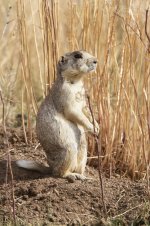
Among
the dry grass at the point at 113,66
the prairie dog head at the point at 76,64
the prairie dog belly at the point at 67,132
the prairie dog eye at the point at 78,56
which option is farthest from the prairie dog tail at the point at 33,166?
the prairie dog eye at the point at 78,56

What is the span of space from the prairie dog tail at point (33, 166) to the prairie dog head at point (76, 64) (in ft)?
2.48

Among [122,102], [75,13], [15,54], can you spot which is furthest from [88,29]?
[15,54]

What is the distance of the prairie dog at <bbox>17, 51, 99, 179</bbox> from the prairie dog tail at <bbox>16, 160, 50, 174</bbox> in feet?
0.35

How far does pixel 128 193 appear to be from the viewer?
4.57 meters

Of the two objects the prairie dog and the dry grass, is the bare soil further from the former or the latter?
the dry grass

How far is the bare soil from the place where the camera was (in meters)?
4.26

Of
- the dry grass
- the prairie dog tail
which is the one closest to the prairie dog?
the prairie dog tail

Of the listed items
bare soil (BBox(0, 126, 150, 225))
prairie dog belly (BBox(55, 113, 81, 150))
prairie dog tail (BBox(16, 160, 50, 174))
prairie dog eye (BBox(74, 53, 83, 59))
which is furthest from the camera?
prairie dog tail (BBox(16, 160, 50, 174))

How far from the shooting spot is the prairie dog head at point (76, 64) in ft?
14.2

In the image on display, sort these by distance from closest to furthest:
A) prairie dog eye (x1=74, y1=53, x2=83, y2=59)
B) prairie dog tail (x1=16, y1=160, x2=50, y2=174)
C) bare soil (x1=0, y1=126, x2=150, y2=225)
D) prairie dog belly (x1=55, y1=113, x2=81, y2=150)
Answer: bare soil (x1=0, y1=126, x2=150, y2=225) < prairie dog eye (x1=74, y1=53, x2=83, y2=59) < prairie dog belly (x1=55, y1=113, x2=81, y2=150) < prairie dog tail (x1=16, y1=160, x2=50, y2=174)

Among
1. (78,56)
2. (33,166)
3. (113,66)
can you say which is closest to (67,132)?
(33,166)

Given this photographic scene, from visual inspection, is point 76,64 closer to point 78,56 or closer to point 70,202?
point 78,56

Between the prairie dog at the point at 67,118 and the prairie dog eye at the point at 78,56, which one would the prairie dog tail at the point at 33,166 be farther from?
the prairie dog eye at the point at 78,56

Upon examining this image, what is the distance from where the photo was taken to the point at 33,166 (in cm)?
474
